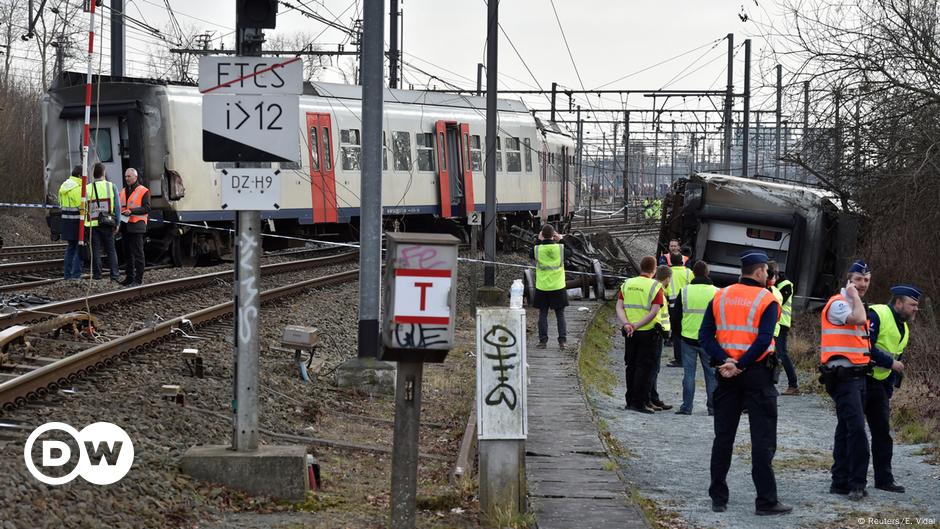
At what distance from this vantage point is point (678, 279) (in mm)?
17516

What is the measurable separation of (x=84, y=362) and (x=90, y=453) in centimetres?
339

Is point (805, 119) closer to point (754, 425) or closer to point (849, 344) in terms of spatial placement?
point (849, 344)

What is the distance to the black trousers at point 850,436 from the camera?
372 inches

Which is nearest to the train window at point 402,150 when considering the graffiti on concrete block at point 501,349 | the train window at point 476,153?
the train window at point 476,153

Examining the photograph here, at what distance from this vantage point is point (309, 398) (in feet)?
37.7

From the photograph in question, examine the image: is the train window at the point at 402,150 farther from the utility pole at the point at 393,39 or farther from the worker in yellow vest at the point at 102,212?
the worker in yellow vest at the point at 102,212

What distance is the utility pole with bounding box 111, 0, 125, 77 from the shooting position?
989 inches

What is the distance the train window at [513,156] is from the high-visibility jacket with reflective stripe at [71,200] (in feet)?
51.4

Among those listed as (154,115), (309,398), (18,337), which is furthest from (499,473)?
(154,115)

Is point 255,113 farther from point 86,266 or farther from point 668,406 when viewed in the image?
point 86,266

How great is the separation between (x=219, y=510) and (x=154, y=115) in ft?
51.4

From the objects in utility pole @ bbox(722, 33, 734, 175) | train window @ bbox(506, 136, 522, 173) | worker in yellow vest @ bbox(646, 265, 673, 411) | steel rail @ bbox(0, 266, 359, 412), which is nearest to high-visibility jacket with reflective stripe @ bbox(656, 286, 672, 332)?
worker in yellow vest @ bbox(646, 265, 673, 411)

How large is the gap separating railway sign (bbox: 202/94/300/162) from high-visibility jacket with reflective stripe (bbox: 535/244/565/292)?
9.24 metres

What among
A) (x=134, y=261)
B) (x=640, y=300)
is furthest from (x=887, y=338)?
(x=134, y=261)
